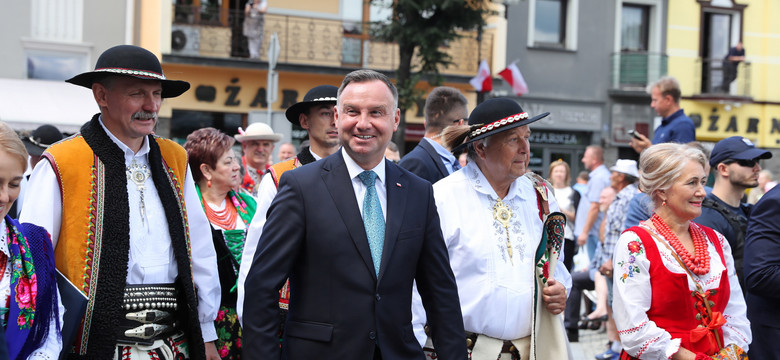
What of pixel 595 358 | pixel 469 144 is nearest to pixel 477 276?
pixel 469 144

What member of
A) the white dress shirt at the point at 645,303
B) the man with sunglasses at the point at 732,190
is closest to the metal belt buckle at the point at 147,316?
the white dress shirt at the point at 645,303

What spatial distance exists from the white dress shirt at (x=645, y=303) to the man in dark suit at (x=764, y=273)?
0.36 meters

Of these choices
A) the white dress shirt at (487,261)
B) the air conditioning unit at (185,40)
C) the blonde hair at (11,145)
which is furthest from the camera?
the air conditioning unit at (185,40)

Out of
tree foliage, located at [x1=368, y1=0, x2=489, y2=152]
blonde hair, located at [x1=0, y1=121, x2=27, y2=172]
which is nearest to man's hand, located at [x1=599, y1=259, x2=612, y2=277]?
blonde hair, located at [x1=0, y1=121, x2=27, y2=172]

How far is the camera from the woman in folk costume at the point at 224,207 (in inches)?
195

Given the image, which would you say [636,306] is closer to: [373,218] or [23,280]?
[373,218]

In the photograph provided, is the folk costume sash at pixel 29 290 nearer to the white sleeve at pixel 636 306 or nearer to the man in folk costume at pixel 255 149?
the white sleeve at pixel 636 306

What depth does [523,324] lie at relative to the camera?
3.96 metres

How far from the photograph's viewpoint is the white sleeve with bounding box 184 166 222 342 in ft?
12.9

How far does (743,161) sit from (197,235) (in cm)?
371

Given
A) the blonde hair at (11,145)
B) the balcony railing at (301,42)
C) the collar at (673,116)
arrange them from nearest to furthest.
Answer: the blonde hair at (11,145), the collar at (673,116), the balcony railing at (301,42)

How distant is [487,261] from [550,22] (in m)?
20.8

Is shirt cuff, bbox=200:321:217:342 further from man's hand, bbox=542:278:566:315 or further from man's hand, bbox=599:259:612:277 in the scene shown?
man's hand, bbox=599:259:612:277

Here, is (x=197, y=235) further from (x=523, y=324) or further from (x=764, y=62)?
(x=764, y=62)
